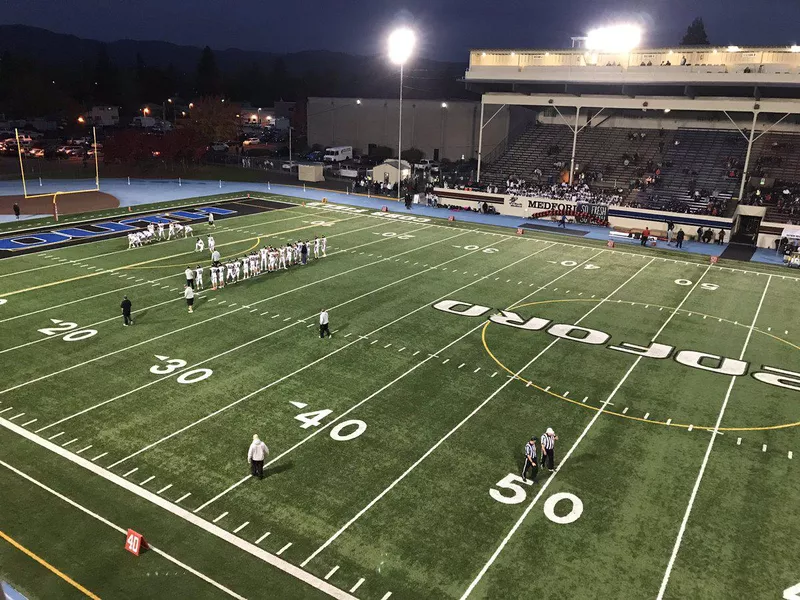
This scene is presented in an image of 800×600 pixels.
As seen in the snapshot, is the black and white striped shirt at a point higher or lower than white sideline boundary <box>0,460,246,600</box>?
higher

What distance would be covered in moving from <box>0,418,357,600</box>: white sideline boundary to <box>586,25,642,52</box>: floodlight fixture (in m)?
44.7

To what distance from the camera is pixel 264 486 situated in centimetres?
1200

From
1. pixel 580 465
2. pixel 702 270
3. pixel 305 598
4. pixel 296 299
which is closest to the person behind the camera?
pixel 305 598

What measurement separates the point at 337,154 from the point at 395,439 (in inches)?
2260

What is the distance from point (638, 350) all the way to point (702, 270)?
13355mm

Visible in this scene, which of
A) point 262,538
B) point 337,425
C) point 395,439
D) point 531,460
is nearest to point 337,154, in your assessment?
point 337,425

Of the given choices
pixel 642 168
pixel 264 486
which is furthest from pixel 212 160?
pixel 264 486

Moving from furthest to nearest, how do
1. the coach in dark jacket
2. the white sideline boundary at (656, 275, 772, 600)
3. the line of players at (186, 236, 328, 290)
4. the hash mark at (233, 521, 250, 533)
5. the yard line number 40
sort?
the line of players at (186, 236, 328, 290), the coach in dark jacket, the yard line number 40, the hash mark at (233, 521, 250, 533), the white sideline boundary at (656, 275, 772, 600)

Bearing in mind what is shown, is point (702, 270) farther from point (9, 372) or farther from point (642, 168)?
point (9, 372)

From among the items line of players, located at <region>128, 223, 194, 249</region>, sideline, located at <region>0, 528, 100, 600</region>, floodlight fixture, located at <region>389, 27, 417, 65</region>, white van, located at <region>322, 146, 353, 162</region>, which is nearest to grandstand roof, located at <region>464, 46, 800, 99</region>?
floodlight fixture, located at <region>389, 27, 417, 65</region>

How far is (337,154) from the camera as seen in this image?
2662 inches

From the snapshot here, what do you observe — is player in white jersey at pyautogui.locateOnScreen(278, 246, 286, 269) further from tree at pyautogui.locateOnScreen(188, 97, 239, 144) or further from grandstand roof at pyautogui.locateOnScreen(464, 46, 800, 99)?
tree at pyautogui.locateOnScreen(188, 97, 239, 144)

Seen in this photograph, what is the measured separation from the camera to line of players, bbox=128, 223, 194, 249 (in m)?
30.6

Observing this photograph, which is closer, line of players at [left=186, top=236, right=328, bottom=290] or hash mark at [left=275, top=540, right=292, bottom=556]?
hash mark at [left=275, top=540, right=292, bottom=556]
